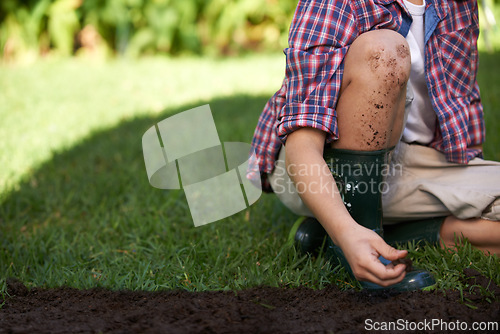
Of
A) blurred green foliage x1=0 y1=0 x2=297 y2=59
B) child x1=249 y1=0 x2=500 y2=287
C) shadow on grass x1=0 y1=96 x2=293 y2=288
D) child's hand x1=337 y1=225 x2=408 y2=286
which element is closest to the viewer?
child's hand x1=337 y1=225 x2=408 y2=286

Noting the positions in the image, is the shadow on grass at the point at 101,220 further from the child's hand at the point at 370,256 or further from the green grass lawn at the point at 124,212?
the child's hand at the point at 370,256

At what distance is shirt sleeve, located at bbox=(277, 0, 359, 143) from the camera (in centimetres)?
123

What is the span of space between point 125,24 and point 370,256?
4.45 meters

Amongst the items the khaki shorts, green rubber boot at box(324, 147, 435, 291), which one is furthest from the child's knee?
the khaki shorts

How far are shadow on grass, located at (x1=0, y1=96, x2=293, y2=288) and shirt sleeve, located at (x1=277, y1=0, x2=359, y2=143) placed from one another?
1.73 feet

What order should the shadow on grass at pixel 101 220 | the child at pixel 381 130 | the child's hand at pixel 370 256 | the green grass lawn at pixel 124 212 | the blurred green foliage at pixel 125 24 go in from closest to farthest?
the child's hand at pixel 370 256
the child at pixel 381 130
the green grass lawn at pixel 124 212
the shadow on grass at pixel 101 220
the blurred green foliage at pixel 125 24

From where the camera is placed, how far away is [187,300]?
46.0 inches

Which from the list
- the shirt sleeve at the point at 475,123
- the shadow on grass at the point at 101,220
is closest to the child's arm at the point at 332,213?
the shadow on grass at the point at 101,220

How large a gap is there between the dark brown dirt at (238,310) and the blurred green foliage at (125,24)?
13.5 feet

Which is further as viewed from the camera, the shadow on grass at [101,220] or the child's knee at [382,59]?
the shadow on grass at [101,220]

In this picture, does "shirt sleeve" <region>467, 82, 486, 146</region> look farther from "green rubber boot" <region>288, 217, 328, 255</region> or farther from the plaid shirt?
"green rubber boot" <region>288, 217, 328, 255</region>

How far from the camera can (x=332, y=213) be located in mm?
1124

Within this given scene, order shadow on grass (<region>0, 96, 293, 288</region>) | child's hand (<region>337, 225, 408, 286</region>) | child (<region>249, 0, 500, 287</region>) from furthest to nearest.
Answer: shadow on grass (<region>0, 96, 293, 288</region>)
child (<region>249, 0, 500, 287</region>)
child's hand (<region>337, 225, 408, 286</region>)

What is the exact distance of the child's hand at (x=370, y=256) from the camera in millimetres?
1002
